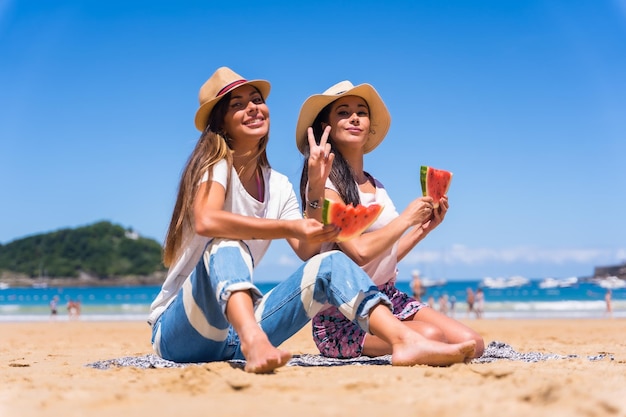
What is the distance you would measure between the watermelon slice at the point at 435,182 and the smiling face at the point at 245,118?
3.47 feet

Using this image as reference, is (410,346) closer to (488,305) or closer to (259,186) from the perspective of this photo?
(259,186)

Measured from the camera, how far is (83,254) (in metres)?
117

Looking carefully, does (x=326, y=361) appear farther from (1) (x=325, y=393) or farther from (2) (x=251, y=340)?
(1) (x=325, y=393)

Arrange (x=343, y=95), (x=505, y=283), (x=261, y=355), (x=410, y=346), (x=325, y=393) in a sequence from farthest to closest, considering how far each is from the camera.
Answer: (x=505, y=283)
(x=343, y=95)
(x=410, y=346)
(x=261, y=355)
(x=325, y=393)

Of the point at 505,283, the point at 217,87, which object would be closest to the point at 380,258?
the point at 217,87

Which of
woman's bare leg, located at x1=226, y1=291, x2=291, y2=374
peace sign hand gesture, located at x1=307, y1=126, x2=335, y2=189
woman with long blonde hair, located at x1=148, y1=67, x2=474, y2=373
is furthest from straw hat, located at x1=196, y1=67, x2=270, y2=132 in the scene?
woman's bare leg, located at x1=226, y1=291, x2=291, y2=374

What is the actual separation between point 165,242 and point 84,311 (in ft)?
108

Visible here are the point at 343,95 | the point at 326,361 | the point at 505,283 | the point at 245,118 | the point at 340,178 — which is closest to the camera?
the point at 245,118

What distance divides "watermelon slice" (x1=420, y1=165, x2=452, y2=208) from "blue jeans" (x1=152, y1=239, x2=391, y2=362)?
1018 millimetres

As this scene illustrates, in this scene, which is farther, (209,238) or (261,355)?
(209,238)

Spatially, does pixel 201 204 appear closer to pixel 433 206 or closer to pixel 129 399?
pixel 129 399

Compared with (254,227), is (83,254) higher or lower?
lower

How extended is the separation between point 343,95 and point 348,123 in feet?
0.64

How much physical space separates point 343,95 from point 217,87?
0.95m
